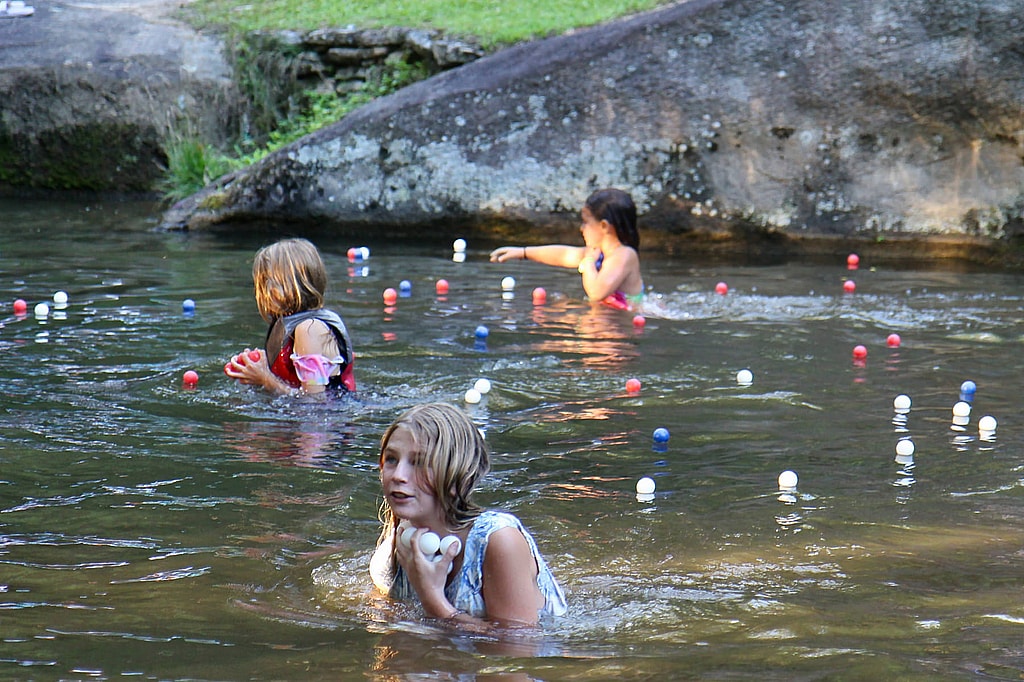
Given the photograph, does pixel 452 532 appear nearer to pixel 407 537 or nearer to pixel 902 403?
pixel 407 537

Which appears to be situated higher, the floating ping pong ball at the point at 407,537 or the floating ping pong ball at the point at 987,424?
the floating ping pong ball at the point at 407,537

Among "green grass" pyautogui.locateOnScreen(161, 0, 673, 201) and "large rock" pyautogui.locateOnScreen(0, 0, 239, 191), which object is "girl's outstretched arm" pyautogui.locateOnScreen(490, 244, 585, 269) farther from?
"large rock" pyautogui.locateOnScreen(0, 0, 239, 191)

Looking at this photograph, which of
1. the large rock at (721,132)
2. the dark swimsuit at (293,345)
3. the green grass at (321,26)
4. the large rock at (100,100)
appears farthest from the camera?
the large rock at (100,100)

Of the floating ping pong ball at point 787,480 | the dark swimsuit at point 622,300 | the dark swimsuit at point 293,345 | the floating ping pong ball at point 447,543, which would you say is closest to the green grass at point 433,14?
the dark swimsuit at point 622,300

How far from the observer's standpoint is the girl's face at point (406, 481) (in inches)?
165

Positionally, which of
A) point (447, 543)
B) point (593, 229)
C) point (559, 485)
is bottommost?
point (559, 485)

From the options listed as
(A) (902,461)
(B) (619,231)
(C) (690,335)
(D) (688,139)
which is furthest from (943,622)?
(D) (688,139)

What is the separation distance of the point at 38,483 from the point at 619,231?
5.94 metres

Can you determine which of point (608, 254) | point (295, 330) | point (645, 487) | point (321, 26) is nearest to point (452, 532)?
point (645, 487)

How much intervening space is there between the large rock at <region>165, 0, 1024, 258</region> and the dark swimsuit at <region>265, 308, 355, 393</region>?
21.9 feet

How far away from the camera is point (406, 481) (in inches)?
165

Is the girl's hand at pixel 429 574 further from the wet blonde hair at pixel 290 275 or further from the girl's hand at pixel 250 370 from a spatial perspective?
the girl's hand at pixel 250 370

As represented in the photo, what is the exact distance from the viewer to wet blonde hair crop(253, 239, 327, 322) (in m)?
7.14

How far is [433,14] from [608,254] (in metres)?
8.02
